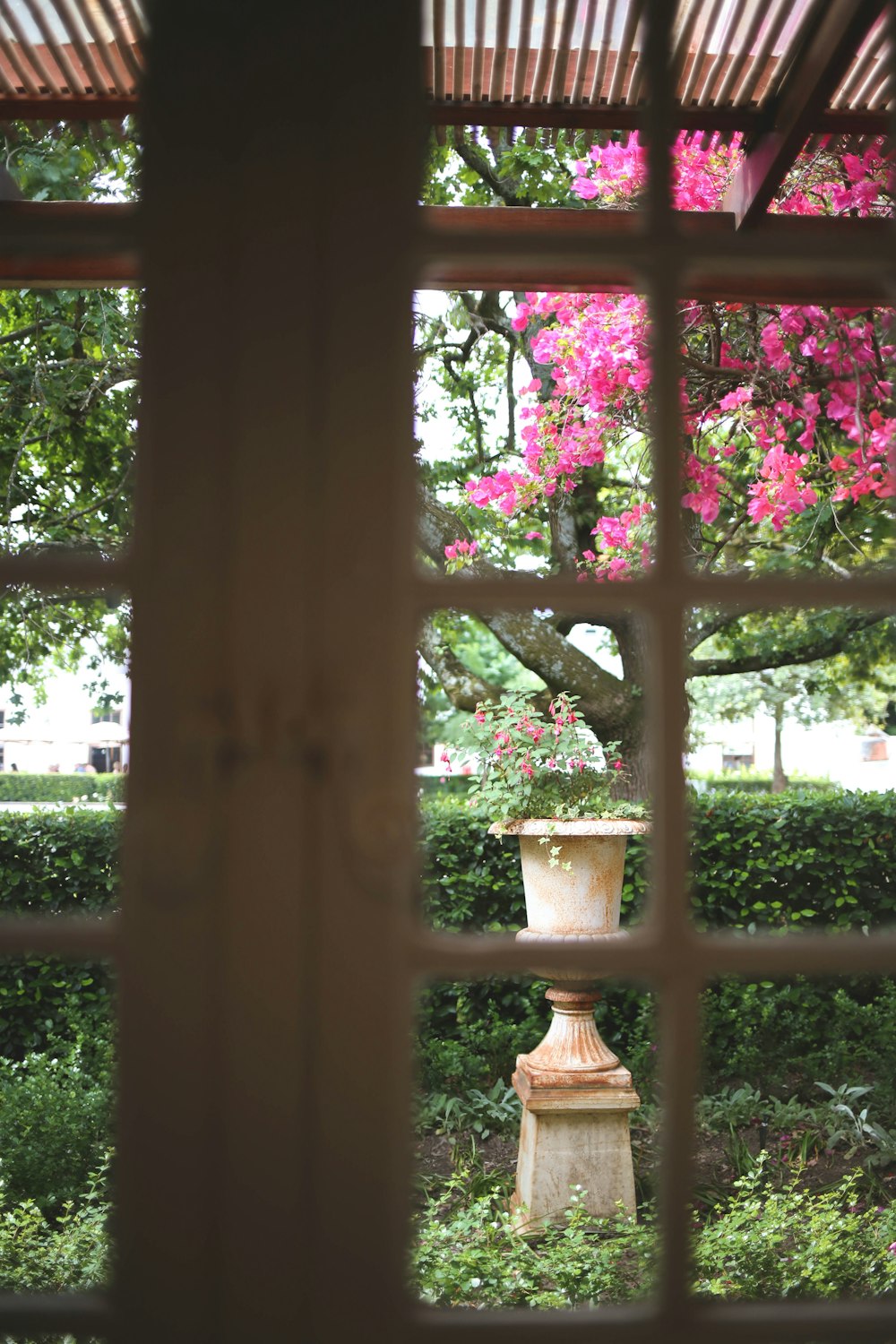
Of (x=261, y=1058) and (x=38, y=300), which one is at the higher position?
(x=38, y=300)

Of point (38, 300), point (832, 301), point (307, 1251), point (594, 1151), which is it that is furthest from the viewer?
point (38, 300)

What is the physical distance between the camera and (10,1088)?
374 centimetres

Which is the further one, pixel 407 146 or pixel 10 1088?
pixel 10 1088

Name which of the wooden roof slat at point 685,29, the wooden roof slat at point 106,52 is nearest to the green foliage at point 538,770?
the wooden roof slat at point 685,29

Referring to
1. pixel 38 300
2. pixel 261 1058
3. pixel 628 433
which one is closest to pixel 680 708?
pixel 261 1058

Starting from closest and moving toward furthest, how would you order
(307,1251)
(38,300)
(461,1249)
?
(307,1251) < (461,1249) < (38,300)

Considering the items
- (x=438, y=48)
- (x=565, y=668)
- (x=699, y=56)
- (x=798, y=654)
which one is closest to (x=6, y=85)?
(x=438, y=48)

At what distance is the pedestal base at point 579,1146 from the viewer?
3.57m

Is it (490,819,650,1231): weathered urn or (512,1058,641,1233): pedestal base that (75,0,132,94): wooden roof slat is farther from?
(512,1058,641,1233): pedestal base

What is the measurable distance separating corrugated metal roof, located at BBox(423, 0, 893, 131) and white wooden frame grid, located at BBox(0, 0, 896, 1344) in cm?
64

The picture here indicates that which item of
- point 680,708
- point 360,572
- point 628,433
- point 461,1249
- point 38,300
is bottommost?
point 461,1249

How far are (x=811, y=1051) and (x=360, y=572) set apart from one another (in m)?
4.51

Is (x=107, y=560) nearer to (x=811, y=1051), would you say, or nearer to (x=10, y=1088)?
(x=10, y=1088)

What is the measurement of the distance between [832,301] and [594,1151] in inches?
117
